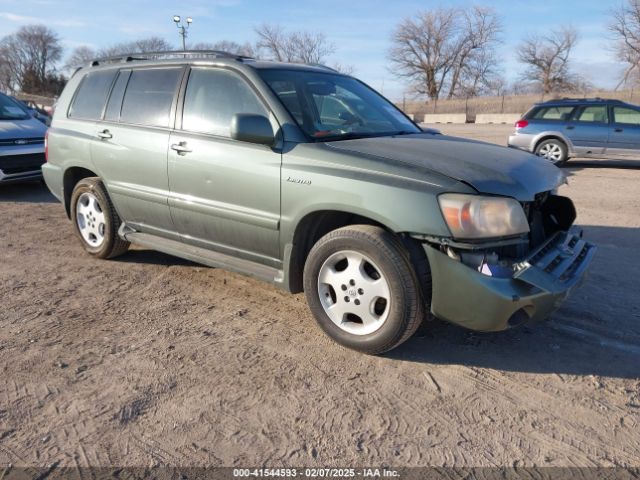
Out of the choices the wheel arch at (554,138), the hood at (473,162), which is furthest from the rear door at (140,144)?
the wheel arch at (554,138)

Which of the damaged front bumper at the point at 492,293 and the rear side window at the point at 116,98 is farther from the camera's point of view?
the rear side window at the point at 116,98

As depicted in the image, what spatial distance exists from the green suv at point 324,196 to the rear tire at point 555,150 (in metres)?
9.05

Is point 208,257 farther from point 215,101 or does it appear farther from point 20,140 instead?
point 20,140

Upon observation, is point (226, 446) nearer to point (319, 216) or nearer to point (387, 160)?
point (319, 216)

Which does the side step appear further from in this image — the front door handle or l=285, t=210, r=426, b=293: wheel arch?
the front door handle

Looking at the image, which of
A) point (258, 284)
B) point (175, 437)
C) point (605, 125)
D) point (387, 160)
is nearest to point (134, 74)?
point (258, 284)

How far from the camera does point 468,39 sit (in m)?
65.6

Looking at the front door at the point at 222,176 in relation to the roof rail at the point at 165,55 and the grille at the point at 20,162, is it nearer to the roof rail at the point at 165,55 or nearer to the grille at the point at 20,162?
the roof rail at the point at 165,55

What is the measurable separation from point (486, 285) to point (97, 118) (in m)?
3.82

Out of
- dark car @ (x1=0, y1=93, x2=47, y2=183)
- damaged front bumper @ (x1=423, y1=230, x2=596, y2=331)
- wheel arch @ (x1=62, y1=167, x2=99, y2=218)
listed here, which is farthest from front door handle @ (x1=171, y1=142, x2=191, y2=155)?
dark car @ (x1=0, y1=93, x2=47, y2=183)

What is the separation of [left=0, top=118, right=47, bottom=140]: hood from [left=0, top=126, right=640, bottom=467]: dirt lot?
177 inches

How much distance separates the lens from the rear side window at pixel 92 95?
16.5 feet

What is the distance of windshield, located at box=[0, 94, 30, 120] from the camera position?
9000 mm

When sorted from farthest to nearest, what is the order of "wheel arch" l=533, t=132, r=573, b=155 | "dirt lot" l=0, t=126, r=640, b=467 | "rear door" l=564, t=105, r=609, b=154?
1. "wheel arch" l=533, t=132, r=573, b=155
2. "rear door" l=564, t=105, r=609, b=154
3. "dirt lot" l=0, t=126, r=640, b=467
